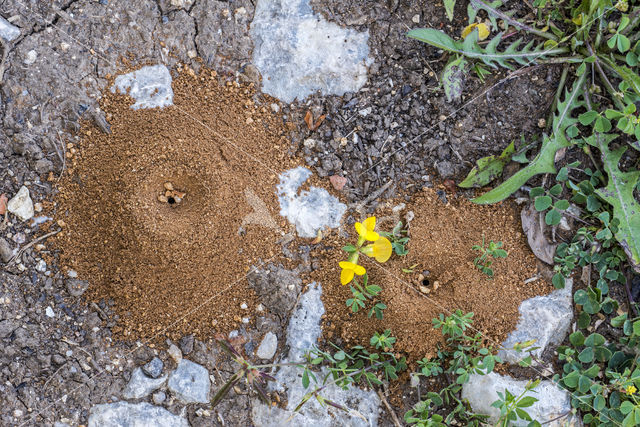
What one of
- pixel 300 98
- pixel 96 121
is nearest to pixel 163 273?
pixel 96 121

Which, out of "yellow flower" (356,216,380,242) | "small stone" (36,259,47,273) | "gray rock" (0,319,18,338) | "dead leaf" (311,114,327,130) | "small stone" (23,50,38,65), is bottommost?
"gray rock" (0,319,18,338)

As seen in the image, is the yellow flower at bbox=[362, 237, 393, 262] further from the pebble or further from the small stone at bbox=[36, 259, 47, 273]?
the pebble

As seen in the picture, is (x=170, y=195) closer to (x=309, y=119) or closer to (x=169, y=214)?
(x=169, y=214)

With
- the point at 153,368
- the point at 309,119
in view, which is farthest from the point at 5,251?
the point at 309,119

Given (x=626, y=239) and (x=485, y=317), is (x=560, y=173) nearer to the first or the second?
(x=626, y=239)

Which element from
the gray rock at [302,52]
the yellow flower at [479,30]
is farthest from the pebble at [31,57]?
the yellow flower at [479,30]

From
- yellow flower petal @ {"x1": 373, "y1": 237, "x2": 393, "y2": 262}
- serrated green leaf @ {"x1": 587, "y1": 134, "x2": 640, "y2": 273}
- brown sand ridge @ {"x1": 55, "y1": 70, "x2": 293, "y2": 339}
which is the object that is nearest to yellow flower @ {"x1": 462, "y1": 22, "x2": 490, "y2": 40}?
serrated green leaf @ {"x1": 587, "y1": 134, "x2": 640, "y2": 273}
